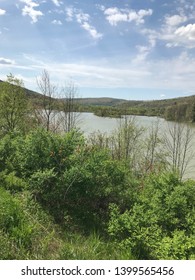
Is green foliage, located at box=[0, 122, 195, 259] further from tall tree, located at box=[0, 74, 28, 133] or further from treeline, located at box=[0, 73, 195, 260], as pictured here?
tall tree, located at box=[0, 74, 28, 133]

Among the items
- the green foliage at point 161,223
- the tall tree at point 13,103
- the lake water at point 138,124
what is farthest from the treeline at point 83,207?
the tall tree at point 13,103

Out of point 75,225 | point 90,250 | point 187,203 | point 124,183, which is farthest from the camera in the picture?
point 124,183

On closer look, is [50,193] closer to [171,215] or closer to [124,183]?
[124,183]

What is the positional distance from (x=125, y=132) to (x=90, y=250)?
1441 centimetres

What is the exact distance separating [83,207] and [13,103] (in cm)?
1390

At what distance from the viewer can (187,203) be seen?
187 inches

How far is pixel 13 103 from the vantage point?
714 inches

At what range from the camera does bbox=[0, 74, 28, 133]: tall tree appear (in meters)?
17.9

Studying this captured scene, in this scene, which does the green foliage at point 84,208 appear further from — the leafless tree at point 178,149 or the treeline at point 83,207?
the leafless tree at point 178,149

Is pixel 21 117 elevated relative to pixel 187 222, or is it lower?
elevated

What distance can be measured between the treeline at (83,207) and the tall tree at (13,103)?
10.3 m

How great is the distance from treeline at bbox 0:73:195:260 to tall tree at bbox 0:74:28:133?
10.3 metres

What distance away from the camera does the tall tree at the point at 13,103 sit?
58.6ft
